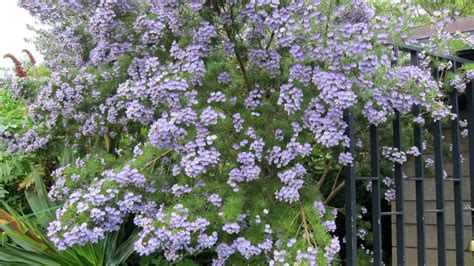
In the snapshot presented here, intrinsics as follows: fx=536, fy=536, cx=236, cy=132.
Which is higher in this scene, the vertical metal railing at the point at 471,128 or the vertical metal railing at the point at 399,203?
the vertical metal railing at the point at 471,128

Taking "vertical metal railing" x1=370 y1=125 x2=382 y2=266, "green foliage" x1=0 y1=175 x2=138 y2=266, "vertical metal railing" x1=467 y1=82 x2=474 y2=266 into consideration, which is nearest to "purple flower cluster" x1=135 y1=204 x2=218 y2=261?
"vertical metal railing" x1=370 y1=125 x2=382 y2=266

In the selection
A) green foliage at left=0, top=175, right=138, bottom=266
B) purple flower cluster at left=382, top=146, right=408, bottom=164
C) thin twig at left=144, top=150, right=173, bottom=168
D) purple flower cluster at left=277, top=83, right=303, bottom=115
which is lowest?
green foliage at left=0, top=175, right=138, bottom=266

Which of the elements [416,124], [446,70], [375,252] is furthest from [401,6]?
[375,252]

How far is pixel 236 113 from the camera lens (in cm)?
312

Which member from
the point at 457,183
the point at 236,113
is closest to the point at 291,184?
the point at 236,113

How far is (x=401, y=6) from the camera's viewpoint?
3670 mm

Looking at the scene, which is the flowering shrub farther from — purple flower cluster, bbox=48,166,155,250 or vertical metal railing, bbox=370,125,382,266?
vertical metal railing, bbox=370,125,382,266

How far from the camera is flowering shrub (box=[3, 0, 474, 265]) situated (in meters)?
2.77

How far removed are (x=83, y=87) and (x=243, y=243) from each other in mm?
1663

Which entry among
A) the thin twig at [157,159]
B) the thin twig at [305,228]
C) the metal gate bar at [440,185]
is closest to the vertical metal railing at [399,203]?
the metal gate bar at [440,185]

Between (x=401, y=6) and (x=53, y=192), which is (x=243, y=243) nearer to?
(x=53, y=192)

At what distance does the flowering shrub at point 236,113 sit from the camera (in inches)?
109

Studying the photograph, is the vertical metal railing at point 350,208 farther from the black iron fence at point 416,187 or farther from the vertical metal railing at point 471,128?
the vertical metal railing at point 471,128

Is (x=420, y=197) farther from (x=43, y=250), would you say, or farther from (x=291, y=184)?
(x=43, y=250)
